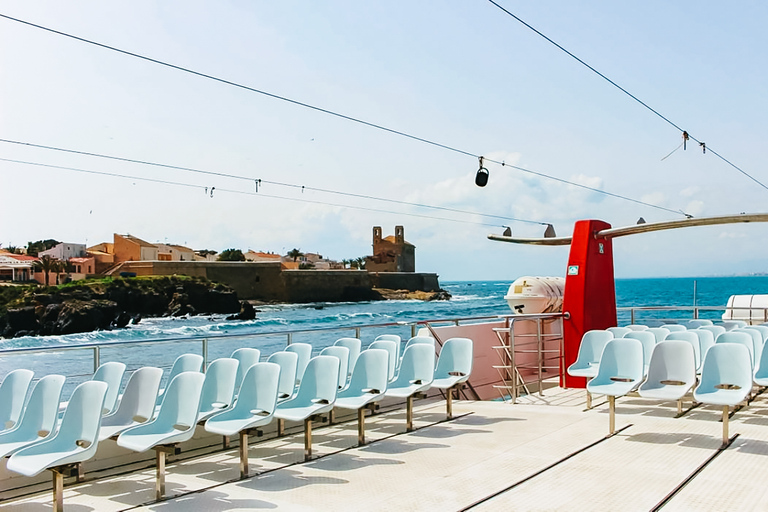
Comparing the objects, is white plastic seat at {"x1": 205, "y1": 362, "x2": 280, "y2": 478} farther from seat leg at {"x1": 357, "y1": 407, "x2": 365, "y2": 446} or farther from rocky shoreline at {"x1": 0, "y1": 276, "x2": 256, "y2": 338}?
rocky shoreline at {"x1": 0, "y1": 276, "x2": 256, "y2": 338}

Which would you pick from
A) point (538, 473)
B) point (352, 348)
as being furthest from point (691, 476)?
point (352, 348)

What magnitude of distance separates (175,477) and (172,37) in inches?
233

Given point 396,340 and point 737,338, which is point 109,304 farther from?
point 737,338

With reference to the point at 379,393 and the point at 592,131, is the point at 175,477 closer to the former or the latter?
the point at 379,393

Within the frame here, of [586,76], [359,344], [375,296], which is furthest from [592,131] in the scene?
[375,296]

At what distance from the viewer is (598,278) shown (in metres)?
10.1

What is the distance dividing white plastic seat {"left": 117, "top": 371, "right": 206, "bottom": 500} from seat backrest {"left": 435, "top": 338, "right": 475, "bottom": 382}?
297 centimetres

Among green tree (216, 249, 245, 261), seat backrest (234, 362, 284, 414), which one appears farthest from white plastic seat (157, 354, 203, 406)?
green tree (216, 249, 245, 261)

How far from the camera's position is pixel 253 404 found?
5.21m

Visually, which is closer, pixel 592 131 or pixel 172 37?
pixel 172 37

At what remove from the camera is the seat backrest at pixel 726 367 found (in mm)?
5824

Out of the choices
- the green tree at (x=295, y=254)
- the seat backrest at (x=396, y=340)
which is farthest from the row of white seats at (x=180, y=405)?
the green tree at (x=295, y=254)

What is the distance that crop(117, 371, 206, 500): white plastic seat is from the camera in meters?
4.48

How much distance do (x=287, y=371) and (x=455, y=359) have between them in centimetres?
191
